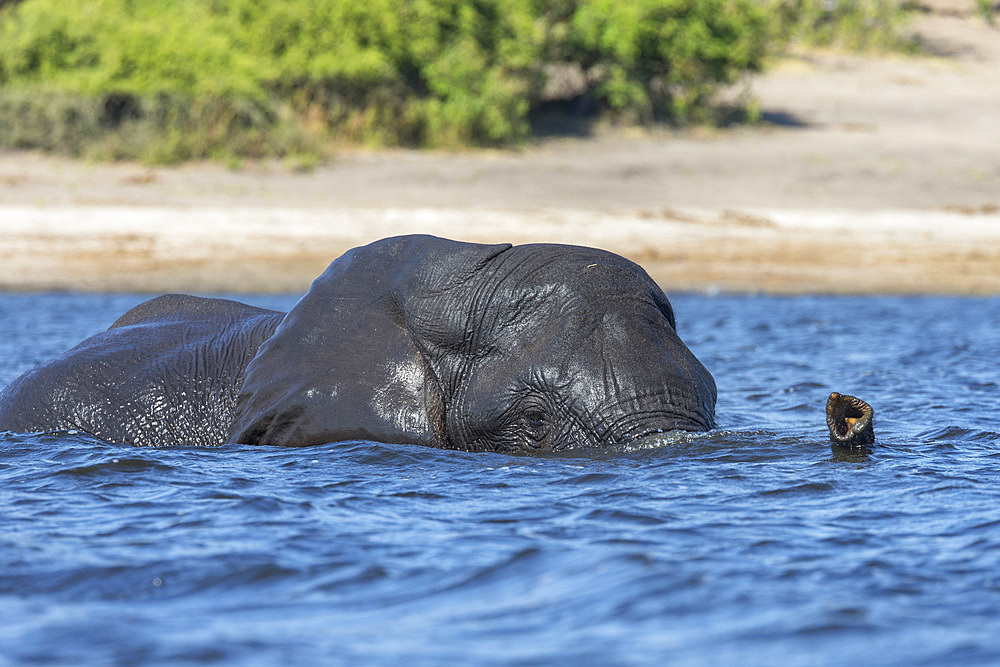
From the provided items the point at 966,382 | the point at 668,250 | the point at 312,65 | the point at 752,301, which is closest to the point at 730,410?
the point at 966,382

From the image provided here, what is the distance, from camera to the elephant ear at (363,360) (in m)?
5.46

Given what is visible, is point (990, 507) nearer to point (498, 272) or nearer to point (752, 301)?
point (498, 272)

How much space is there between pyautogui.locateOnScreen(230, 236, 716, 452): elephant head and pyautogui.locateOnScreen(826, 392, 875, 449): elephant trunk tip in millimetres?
562

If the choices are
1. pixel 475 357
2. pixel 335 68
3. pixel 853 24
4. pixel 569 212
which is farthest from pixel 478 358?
pixel 853 24

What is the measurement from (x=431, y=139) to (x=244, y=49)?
12.0ft

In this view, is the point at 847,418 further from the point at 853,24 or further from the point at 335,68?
the point at 853,24

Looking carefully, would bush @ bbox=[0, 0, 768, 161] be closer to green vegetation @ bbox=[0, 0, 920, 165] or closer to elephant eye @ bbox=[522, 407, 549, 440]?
green vegetation @ bbox=[0, 0, 920, 165]

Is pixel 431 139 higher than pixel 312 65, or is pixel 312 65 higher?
pixel 312 65

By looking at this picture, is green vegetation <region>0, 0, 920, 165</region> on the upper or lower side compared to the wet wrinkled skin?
upper

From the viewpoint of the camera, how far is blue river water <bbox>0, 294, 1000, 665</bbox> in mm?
3469

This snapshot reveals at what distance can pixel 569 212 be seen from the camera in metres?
17.4

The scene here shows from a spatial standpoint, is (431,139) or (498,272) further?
(431,139)

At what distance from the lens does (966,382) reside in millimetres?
8906

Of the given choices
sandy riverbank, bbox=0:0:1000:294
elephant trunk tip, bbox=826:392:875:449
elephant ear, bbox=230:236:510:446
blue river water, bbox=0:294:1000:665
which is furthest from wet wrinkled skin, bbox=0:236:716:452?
sandy riverbank, bbox=0:0:1000:294
